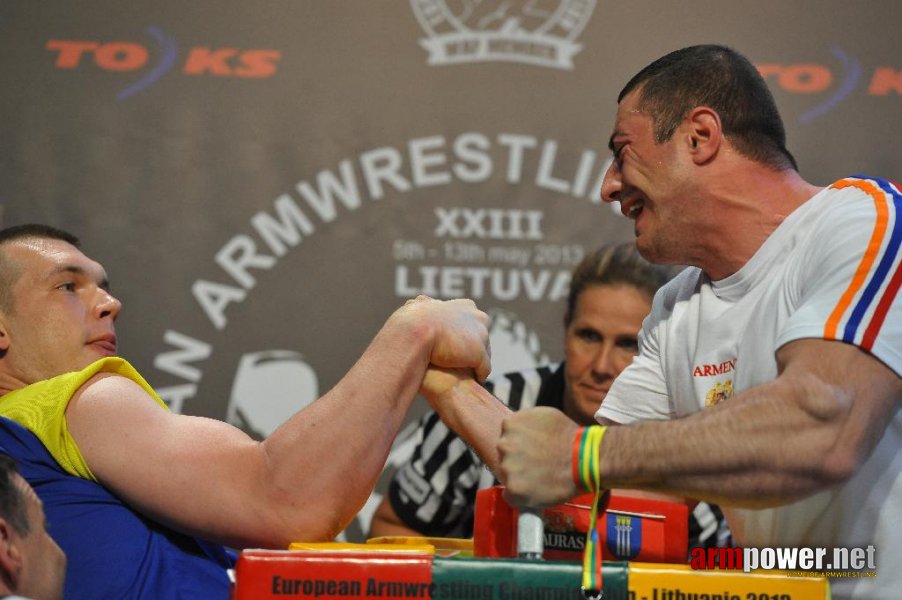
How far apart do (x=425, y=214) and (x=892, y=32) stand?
1.29 m

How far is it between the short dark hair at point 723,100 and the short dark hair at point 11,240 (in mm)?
1202

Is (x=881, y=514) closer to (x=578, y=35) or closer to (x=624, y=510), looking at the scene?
(x=624, y=510)

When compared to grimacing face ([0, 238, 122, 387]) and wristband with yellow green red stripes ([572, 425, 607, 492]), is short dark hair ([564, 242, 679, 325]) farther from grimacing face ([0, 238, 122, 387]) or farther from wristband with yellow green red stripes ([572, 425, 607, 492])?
wristband with yellow green red stripes ([572, 425, 607, 492])

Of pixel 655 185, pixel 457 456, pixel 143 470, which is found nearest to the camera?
pixel 143 470

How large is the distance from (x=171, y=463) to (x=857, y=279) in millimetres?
982

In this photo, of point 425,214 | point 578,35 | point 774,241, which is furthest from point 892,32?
point 774,241

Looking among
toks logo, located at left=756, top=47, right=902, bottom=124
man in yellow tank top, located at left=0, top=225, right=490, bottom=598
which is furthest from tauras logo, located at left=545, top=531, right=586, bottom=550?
toks logo, located at left=756, top=47, right=902, bottom=124

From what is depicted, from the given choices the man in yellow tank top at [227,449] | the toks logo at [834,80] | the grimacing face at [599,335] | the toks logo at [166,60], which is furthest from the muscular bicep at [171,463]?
the toks logo at [834,80]

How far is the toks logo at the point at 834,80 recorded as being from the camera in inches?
112

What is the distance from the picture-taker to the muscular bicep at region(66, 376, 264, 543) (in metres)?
1.64

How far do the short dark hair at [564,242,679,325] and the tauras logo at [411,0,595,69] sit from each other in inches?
20.0

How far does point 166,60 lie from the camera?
9.24 feet

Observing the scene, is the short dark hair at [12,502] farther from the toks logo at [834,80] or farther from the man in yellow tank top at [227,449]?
the toks logo at [834,80]

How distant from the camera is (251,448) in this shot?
168cm
